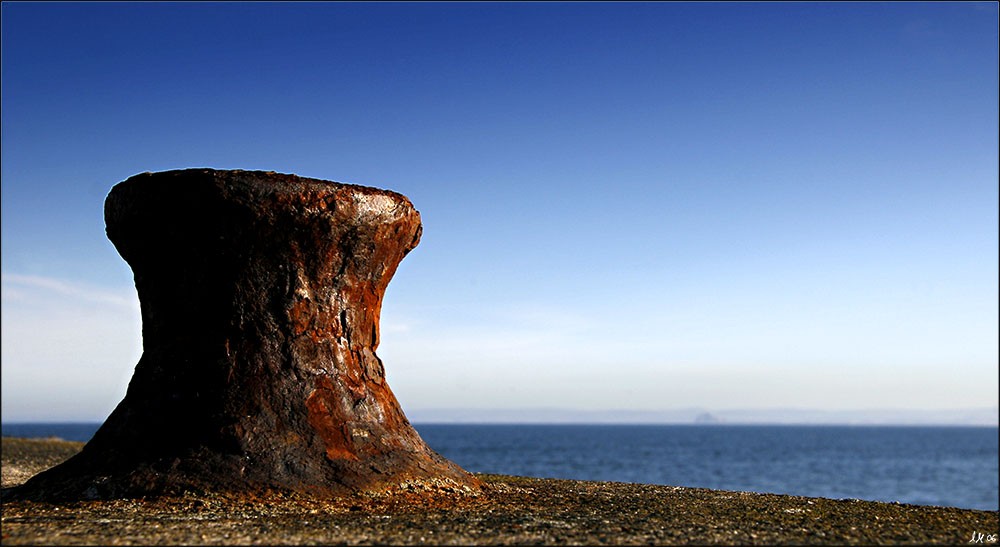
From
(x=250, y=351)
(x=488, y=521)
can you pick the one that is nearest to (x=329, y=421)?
(x=250, y=351)

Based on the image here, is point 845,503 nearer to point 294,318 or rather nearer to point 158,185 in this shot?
point 294,318

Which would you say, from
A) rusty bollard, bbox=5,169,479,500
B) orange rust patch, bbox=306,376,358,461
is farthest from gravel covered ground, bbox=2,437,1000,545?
orange rust patch, bbox=306,376,358,461

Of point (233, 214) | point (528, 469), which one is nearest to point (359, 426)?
point (233, 214)

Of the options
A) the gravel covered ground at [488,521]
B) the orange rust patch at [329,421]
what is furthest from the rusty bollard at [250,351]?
the gravel covered ground at [488,521]

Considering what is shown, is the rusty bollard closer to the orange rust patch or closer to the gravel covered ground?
the orange rust patch

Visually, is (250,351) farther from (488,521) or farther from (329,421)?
(488,521)

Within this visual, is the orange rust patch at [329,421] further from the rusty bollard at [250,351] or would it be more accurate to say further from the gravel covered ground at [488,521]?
the gravel covered ground at [488,521]
